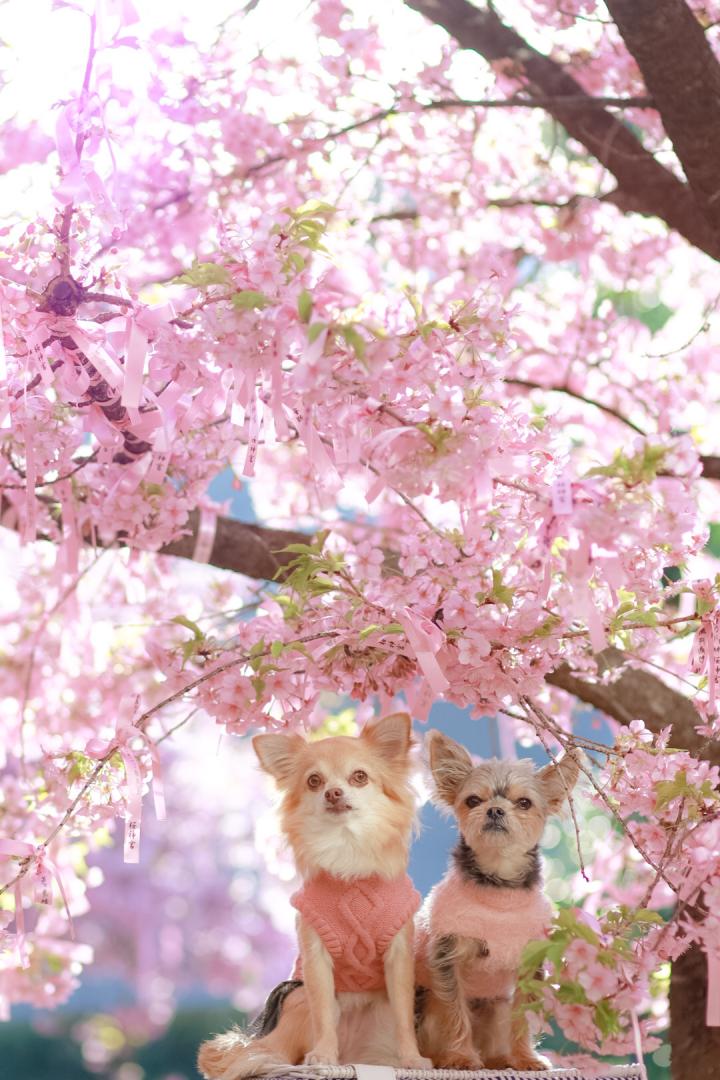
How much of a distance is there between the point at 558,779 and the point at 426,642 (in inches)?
17.5

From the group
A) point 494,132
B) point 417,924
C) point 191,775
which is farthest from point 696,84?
point 191,775

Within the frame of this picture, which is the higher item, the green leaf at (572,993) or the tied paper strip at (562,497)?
the tied paper strip at (562,497)

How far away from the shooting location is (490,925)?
2109 mm

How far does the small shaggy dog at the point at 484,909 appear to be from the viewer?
210cm

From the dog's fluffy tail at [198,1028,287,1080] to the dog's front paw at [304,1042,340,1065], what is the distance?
0.05m

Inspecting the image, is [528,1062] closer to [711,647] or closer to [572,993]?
[572,993]

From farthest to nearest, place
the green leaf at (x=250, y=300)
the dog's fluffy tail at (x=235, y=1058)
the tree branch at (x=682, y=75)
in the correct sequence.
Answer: the tree branch at (x=682, y=75) < the dog's fluffy tail at (x=235, y=1058) < the green leaf at (x=250, y=300)

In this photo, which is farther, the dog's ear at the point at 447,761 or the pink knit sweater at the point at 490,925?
the dog's ear at the point at 447,761

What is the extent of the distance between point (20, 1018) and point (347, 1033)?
7584mm

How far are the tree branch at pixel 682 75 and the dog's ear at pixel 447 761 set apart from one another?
128cm

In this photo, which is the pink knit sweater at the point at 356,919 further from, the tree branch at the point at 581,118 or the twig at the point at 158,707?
the tree branch at the point at 581,118

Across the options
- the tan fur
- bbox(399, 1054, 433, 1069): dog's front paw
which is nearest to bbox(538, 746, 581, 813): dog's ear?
the tan fur

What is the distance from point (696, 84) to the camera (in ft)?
8.13

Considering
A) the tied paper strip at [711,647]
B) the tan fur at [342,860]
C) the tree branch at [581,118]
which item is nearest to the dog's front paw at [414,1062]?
the tan fur at [342,860]
